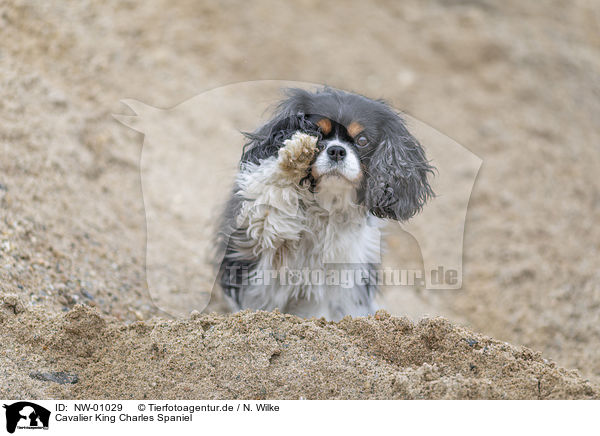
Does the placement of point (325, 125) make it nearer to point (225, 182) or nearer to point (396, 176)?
point (396, 176)

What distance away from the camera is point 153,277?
5.11m

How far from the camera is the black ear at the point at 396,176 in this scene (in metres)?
3.78

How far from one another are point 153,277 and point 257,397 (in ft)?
8.07

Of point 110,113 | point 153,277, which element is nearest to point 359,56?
point 110,113

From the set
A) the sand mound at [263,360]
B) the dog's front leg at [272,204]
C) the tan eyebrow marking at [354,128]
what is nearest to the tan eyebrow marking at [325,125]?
the tan eyebrow marking at [354,128]

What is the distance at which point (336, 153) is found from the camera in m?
3.55

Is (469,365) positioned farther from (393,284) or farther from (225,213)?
(393,284)

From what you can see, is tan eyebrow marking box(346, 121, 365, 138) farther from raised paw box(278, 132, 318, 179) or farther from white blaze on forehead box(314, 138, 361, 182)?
raised paw box(278, 132, 318, 179)

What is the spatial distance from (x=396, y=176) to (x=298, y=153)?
25.3 inches

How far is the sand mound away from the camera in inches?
115

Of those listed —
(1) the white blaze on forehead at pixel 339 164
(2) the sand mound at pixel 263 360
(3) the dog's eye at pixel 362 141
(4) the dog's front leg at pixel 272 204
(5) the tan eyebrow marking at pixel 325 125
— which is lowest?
(2) the sand mound at pixel 263 360

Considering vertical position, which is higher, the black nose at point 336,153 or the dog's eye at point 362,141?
the dog's eye at point 362,141

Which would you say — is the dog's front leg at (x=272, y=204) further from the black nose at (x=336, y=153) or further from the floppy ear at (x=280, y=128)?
the black nose at (x=336, y=153)

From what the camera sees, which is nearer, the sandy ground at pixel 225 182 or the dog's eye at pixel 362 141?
the sandy ground at pixel 225 182
